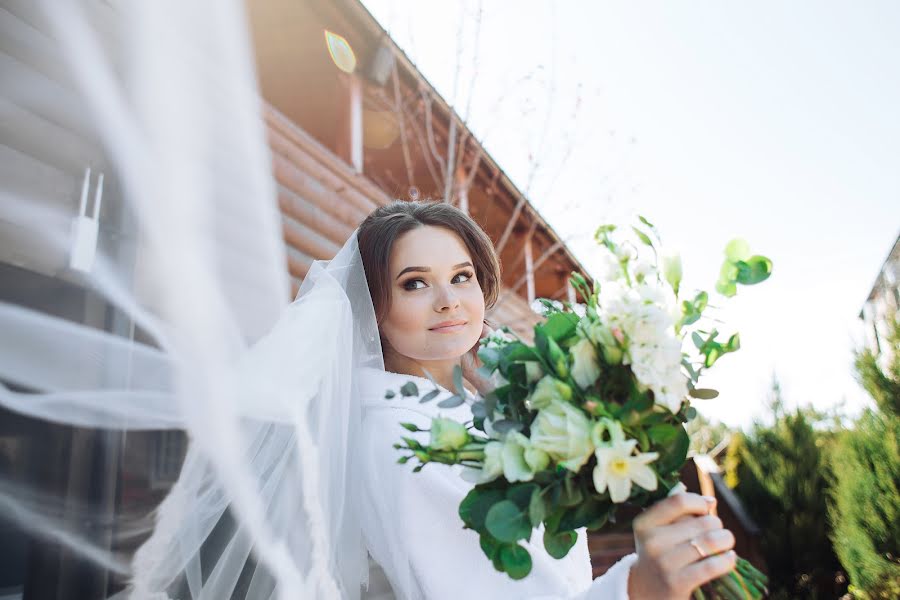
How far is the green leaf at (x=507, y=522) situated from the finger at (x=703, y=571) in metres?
0.25

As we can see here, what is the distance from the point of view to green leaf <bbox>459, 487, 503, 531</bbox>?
96cm

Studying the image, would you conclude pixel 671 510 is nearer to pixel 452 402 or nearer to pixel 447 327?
pixel 452 402

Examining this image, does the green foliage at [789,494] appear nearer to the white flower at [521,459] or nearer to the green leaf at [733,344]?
the green leaf at [733,344]

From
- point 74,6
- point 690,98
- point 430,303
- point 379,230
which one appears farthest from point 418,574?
point 690,98

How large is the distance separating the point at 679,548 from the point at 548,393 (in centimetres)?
32

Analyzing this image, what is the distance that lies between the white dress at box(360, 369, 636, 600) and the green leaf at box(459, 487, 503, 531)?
0.98 ft

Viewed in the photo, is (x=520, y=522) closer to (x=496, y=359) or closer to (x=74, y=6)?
(x=496, y=359)

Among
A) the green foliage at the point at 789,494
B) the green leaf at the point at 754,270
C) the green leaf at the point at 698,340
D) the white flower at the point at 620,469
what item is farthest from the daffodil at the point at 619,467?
the green foliage at the point at 789,494

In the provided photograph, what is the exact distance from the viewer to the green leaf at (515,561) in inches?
37.7

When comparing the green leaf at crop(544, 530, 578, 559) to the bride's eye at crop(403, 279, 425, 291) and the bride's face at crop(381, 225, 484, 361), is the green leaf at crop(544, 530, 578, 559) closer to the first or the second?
the bride's face at crop(381, 225, 484, 361)

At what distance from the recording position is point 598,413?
88 centimetres

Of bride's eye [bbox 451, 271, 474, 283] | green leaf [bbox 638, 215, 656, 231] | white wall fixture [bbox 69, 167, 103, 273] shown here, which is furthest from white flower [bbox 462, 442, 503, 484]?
white wall fixture [bbox 69, 167, 103, 273]

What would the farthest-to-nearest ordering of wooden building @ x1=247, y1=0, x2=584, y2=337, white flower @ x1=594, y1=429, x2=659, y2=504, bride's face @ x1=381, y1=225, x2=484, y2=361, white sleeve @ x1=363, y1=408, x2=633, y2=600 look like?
1. wooden building @ x1=247, y1=0, x2=584, y2=337
2. bride's face @ x1=381, y1=225, x2=484, y2=361
3. white sleeve @ x1=363, y1=408, x2=633, y2=600
4. white flower @ x1=594, y1=429, x2=659, y2=504

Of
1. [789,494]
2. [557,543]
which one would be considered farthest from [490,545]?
[789,494]
